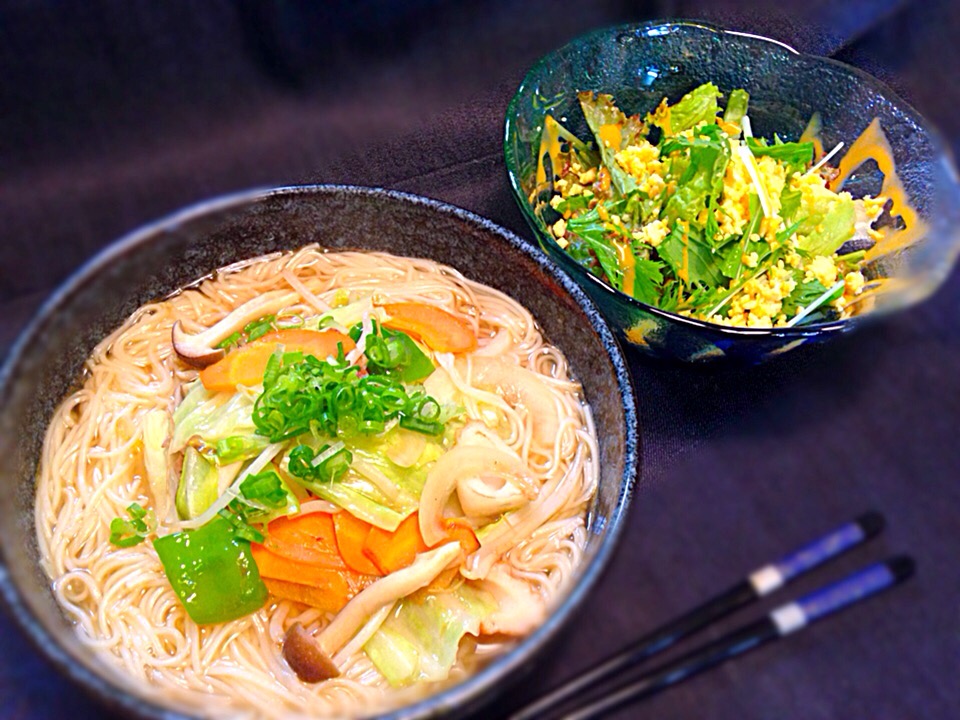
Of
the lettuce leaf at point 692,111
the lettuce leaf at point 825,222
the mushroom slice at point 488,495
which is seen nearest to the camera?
the mushroom slice at point 488,495

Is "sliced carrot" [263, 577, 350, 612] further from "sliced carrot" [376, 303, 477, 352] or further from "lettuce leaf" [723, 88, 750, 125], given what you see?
"lettuce leaf" [723, 88, 750, 125]

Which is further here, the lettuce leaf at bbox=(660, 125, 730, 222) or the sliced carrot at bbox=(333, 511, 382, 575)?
the lettuce leaf at bbox=(660, 125, 730, 222)

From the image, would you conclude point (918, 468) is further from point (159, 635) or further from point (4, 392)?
point (4, 392)

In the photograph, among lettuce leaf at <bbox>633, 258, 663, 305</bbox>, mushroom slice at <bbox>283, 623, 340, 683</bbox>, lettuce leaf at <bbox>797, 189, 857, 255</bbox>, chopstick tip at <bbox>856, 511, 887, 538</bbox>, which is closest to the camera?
mushroom slice at <bbox>283, 623, 340, 683</bbox>

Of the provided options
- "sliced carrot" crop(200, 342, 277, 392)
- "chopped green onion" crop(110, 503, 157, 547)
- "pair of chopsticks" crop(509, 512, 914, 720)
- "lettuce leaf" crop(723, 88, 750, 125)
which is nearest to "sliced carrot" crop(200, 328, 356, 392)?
"sliced carrot" crop(200, 342, 277, 392)

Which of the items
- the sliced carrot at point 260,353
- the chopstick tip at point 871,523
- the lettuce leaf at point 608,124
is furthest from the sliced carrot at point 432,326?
the chopstick tip at point 871,523

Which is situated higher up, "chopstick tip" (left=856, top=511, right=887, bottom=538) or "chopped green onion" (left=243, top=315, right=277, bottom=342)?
"chopped green onion" (left=243, top=315, right=277, bottom=342)

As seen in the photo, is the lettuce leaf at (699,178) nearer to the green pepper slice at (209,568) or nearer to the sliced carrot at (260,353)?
the sliced carrot at (260,353)

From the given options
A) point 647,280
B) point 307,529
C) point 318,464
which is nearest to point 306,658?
point 307,529

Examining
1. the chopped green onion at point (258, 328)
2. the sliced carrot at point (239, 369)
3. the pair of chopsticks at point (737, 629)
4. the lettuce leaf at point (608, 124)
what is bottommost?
the pair of chopsticks at point (737, 629)
